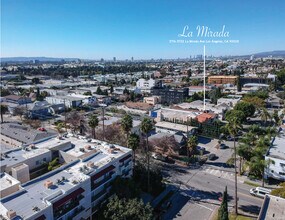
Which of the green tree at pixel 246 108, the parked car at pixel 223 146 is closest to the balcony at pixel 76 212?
the parked car at pixel 223 146

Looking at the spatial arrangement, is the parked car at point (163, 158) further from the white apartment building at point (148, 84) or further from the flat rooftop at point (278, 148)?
the white apartment building at point (148, 84)

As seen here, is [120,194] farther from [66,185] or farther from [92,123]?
[92,123]

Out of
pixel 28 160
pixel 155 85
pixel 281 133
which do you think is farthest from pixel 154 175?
pixel 155 85

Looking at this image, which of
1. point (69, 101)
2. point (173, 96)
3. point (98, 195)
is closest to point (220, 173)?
point (98, 195)

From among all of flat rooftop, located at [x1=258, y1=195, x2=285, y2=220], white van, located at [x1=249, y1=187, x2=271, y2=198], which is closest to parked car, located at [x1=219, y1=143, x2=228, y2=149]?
white van, located at [x1=249, y1=187, x2=271, y2=198]

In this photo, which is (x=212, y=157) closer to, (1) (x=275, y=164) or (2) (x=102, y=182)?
(1) (x=275, y=164)

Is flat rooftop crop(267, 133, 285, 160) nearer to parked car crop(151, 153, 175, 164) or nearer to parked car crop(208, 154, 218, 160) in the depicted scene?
parked car crop(208, 154, 218, 160)

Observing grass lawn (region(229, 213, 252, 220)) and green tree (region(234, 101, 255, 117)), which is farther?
green tree (region(234, 101, 255, 117))
